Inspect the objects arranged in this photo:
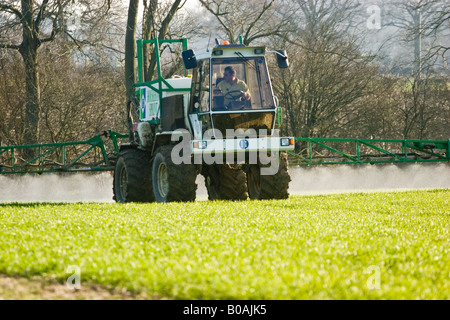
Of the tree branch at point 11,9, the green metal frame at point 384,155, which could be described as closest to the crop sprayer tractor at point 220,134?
the green metal frame at point 384,155

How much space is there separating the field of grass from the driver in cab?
3725mm

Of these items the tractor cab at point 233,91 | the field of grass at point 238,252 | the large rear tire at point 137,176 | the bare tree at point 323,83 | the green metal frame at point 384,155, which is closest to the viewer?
the field of grass at point 238,252

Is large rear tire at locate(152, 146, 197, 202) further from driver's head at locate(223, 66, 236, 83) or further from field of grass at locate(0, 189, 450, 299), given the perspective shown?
field of grass at locate(0, 189, 450, 299)

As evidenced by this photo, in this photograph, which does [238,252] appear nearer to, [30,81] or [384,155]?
[384,155]

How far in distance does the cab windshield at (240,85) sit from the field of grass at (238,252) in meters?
3.62

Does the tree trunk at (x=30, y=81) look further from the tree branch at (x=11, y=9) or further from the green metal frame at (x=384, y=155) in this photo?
the green metal frame at (x=384, y=155)

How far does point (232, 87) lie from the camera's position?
15.7 metres

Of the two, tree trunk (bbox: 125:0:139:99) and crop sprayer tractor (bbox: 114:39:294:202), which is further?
tree trunk (bbox: 125:0:139:99)

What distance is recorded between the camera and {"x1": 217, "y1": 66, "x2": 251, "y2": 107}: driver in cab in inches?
616

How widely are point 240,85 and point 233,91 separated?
205mm

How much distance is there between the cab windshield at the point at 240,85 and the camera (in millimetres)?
15602

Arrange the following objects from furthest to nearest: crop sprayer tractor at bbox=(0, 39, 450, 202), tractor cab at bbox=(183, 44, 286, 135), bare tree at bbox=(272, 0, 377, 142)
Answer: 1. bare tree at bbox=(272, 0, 377, 142)
2. tractor cab at bbox=(183, 44, 286, 135)
3. crop sprayer tractor at bbox=(0, 39, 450, 202)

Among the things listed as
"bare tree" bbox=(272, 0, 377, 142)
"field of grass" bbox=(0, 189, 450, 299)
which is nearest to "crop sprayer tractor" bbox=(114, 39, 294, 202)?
"field of grass" bbox=(0, 189, 450, 299)

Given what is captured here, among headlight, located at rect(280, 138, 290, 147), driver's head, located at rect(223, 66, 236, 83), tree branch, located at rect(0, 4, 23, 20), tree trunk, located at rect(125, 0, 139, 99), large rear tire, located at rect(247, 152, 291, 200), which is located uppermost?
tree branch, located at rect(0, 4, 23, 20)
